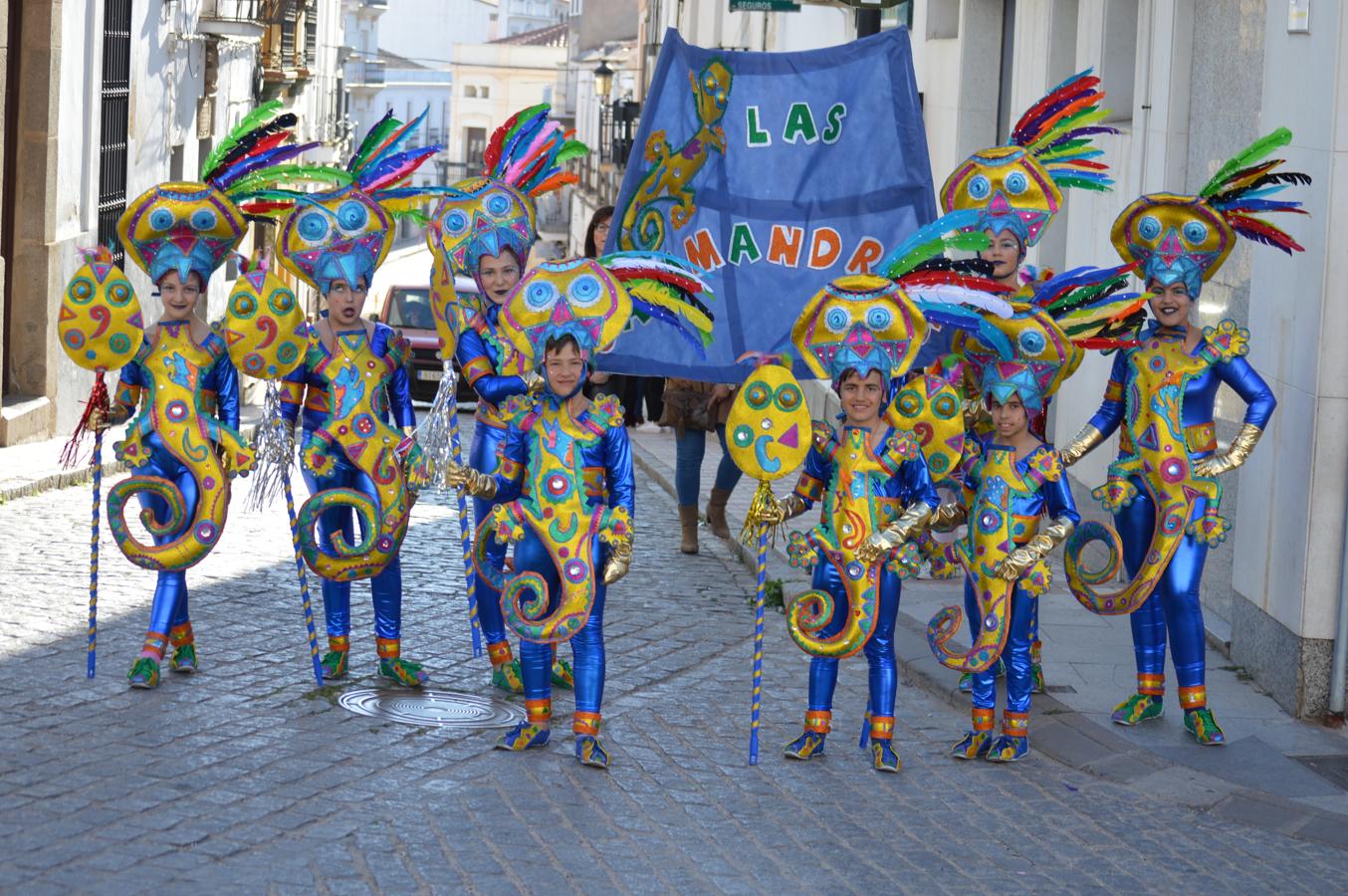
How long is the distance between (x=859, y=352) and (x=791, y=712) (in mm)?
1835

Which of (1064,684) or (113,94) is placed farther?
(113,94)

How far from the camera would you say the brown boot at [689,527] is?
→ 1245 cm

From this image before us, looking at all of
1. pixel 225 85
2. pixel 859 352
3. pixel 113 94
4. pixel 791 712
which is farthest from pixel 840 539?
pixel 225 85

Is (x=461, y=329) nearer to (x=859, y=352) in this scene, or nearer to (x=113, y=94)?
(x=859, y=352)

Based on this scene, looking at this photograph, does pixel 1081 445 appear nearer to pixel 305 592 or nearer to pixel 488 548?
pixel 488 548

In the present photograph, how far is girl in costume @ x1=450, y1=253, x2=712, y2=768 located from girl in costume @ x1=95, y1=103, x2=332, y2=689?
4.47 ft

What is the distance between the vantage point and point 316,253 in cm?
820

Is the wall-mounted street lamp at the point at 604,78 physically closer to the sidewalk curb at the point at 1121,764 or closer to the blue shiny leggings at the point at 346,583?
the sidewalk curb at the point at 1121,764

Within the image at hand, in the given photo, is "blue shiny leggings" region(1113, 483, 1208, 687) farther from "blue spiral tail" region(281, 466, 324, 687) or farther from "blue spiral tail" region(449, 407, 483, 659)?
"blue spiral tail" region(281, 466, 324, 687)

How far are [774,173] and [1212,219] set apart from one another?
242 centimetres

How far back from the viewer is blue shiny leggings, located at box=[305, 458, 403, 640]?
27.1 feet

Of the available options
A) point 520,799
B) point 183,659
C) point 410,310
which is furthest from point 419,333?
point 520,799

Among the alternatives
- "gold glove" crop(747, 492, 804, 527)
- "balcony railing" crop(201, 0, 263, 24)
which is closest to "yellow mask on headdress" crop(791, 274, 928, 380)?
"gold glove" crop(747, 492, 804, 527)

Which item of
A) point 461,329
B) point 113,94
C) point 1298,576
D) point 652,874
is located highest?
point 113,94
